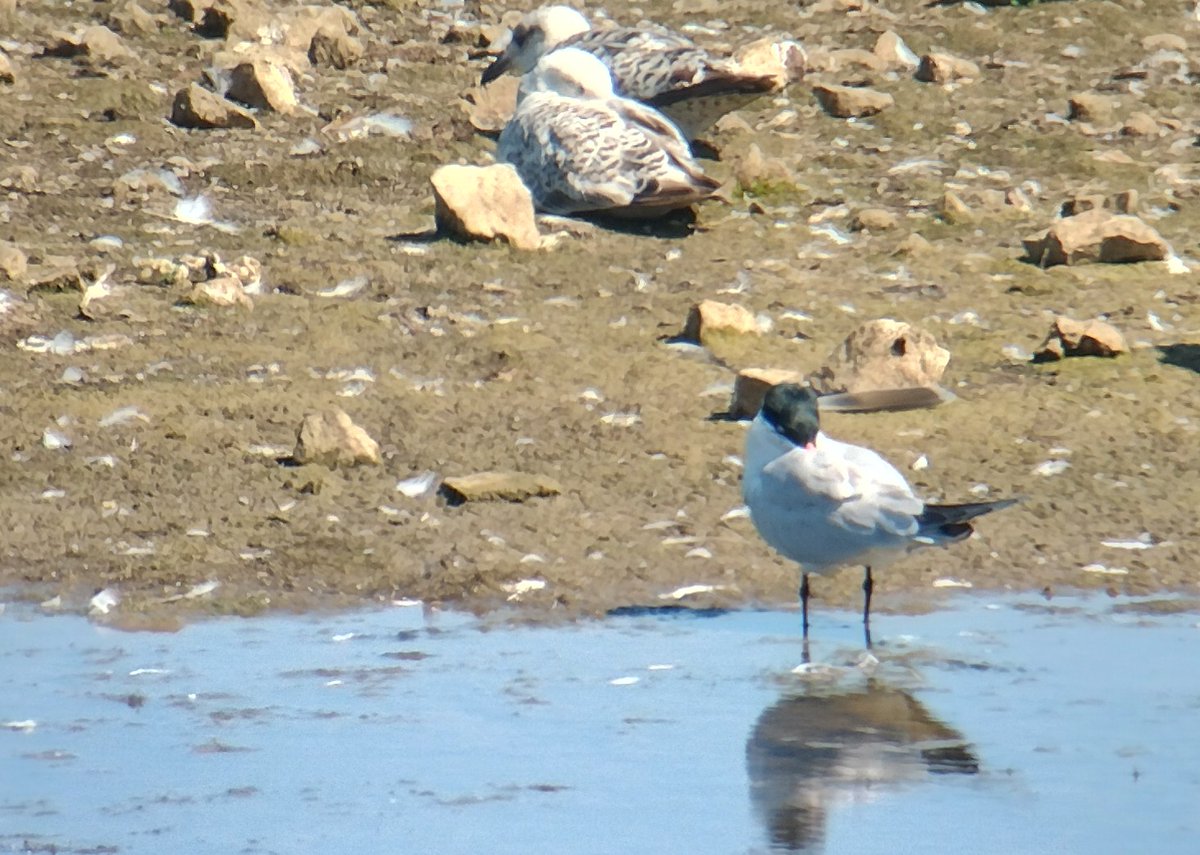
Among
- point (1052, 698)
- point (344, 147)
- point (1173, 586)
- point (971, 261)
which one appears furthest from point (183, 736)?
point (344, 147)

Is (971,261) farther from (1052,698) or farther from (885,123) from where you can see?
(1052,698)

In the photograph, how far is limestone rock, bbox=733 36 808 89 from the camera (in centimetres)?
1034

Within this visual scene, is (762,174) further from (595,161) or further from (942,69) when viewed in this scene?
(942,69)

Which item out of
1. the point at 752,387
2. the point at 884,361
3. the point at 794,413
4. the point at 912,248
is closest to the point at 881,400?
the point at 884,361

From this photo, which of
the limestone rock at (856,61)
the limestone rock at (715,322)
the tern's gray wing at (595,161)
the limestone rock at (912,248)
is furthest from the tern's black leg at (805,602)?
the limestone rock at (856,61)

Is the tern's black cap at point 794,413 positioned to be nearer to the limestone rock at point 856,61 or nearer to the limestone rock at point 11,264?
the limestone rock at point 11,264

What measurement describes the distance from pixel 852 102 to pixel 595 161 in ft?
6.23

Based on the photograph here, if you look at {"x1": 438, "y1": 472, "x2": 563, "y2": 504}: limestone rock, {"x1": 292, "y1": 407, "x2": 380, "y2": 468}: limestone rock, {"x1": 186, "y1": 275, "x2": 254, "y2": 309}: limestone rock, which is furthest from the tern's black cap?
{"x1": 186, "y1": 275, "x2": 254, "y2": 309}: limestone rock

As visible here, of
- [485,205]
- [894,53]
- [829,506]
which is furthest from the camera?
[894,53]

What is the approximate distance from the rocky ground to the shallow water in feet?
1.05

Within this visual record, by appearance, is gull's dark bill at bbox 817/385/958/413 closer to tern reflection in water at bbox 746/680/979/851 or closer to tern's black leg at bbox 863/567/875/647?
tern's black leg at bbox 863/567/875/647

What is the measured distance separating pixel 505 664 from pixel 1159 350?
332cm

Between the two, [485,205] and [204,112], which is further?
[204,112]

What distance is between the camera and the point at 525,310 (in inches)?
304
